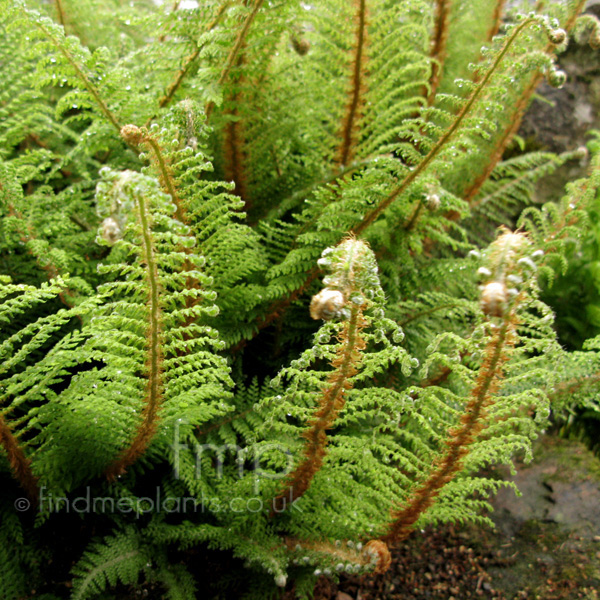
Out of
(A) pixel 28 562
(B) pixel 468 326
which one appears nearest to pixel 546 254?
(B) pixel 468 326

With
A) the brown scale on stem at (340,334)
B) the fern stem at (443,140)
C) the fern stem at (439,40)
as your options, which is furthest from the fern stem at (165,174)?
the fern stem at (439,40)

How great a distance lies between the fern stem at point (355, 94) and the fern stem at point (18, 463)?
1.08m

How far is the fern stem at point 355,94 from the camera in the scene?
52.5 inches

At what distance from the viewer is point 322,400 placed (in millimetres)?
889

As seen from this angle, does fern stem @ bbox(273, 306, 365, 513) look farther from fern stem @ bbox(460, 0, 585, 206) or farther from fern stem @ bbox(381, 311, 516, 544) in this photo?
fern stem @ bbox(460, 0, 585, 206)

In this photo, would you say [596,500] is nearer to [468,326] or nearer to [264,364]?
[468,326]

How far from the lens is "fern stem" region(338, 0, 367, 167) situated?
133 cm

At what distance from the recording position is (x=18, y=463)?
3.28 ft

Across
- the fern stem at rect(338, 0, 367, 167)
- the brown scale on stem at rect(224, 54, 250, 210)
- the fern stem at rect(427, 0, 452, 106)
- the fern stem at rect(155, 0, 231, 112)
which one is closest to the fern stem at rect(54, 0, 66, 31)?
the fern stem at rect(155, 0, 231, 112)

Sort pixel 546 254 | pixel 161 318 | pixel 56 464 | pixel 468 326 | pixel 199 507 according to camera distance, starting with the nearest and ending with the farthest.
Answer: pixel 161 318 < pixel 56 464 < pixel 199 507 < pixel 468 326 < pixel 546 254

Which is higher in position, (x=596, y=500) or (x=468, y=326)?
(x=468, y=326)

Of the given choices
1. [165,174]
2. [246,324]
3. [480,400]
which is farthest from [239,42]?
[480,400]

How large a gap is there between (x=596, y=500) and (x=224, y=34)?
5.34ft

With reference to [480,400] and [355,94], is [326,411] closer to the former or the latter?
[480,400]
